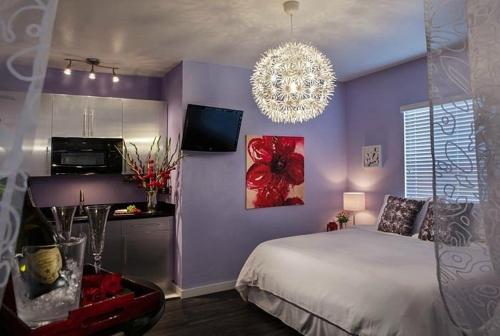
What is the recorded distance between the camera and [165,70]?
4.32 m

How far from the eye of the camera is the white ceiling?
2.69 metres

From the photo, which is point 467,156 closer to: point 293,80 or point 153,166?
point 293,80

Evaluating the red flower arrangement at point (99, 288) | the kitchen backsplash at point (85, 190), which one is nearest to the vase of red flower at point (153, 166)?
the kitchen backsplash at point (85, 190)

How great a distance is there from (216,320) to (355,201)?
2.55 m

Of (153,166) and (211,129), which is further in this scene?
(153,166)

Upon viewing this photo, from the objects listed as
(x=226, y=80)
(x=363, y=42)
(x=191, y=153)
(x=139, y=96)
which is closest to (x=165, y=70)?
(x=139, y=96)

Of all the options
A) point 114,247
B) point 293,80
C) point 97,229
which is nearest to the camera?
point 97,229

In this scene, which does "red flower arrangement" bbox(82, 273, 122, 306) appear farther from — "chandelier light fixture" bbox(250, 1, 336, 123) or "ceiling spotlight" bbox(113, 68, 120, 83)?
"ceiling spotlight" bbox(113, 68, 120, 83)

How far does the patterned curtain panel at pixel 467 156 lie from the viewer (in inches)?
29.5

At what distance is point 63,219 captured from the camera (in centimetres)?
105

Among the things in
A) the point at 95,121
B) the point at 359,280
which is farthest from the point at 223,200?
the point at 359,280

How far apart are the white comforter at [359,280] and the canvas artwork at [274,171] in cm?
105

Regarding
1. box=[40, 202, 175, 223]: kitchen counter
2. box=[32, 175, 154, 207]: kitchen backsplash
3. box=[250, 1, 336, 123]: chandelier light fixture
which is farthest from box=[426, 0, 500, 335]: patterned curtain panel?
box=[32, 175, 154, 207]: kitchen backsplash

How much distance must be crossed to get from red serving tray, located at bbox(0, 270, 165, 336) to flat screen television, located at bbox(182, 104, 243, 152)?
2.93m
